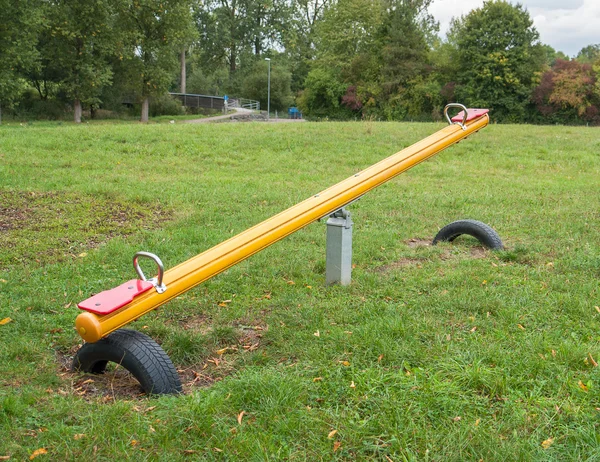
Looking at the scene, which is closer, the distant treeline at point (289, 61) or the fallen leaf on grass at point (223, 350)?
the fallen leaf on grass at point (223, 350)

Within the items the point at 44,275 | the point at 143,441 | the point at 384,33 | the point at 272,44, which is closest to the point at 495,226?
the point at 44,275

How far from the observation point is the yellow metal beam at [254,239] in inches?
119

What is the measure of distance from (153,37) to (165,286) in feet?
101

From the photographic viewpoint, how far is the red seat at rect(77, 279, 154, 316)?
2.99 metres

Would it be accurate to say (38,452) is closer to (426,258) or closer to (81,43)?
(426,258)

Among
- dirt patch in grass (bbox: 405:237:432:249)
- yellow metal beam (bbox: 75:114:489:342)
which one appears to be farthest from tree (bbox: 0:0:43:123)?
yellow metal beam (bbox: 75:114:489:342)

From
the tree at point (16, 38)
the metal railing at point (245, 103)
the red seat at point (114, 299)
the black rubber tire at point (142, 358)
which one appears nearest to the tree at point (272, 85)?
the metal railing at point (245, 103)

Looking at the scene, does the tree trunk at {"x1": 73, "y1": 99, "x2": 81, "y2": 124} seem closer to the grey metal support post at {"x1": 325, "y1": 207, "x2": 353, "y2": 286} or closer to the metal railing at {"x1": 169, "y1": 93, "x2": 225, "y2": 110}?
the metal railing at {"x1": 169, "y1": 93, "x2": 225, "y2": 110}

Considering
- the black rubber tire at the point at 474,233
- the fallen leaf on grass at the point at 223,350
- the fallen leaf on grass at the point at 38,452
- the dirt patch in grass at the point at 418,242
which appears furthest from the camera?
the dirt patch in grass at the point at 418,242

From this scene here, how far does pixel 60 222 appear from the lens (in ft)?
22.6

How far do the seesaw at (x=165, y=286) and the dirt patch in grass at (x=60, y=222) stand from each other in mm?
2695

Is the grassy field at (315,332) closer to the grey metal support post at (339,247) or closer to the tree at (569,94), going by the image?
the grey metal support post at (339,247)

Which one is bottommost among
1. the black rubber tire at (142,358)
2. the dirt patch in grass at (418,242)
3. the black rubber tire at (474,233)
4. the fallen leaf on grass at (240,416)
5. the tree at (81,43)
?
the fallen leaf on grass at (240,416)

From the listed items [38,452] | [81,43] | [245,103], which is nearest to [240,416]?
[38,452]
